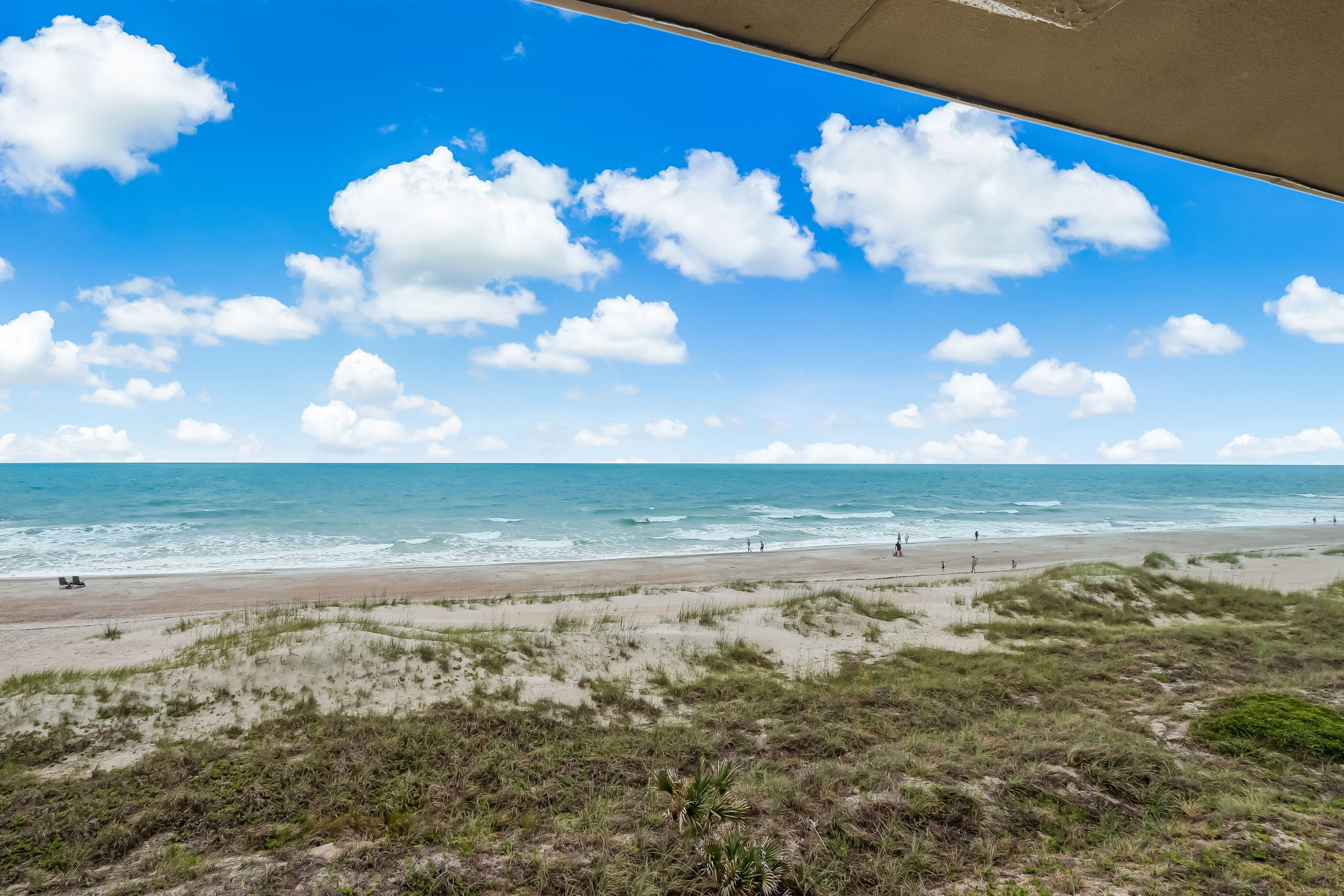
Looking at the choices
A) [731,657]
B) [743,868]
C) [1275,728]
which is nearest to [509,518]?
[731,657]

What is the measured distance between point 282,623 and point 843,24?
47.1 ft

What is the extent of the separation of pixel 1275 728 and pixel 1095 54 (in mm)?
8899

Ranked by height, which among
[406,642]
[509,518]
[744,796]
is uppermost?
[406,642]

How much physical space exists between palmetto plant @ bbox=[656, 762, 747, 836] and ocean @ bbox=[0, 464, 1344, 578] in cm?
3591

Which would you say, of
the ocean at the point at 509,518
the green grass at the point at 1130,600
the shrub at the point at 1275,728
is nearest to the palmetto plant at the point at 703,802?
the shrub at the point at 1275,728

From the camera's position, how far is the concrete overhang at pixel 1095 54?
5.39 ft

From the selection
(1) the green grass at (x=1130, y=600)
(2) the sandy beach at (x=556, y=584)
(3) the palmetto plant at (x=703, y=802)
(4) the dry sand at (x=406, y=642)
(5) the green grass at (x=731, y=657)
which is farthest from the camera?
(1) the green grass at (x=1130, y=600)

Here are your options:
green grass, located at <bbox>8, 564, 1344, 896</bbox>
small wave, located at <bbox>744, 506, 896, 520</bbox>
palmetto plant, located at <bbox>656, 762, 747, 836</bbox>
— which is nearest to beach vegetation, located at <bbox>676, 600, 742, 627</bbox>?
green grass, located at <bbox>8, 564, 1344, 896</bbox>

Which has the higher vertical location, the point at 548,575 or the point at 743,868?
the point at 743,868

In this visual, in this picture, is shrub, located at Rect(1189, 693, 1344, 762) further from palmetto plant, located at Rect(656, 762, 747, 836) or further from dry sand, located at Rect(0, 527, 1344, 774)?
palmetto plant, located at Rect(656, 762, 747, 836)

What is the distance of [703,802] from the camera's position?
225 inches

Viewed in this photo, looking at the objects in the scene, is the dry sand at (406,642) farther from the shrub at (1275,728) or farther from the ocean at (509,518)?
the ocean at (509,518)

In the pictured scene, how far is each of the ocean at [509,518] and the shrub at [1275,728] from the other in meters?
35.7

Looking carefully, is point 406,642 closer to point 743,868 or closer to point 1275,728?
point 743,868
